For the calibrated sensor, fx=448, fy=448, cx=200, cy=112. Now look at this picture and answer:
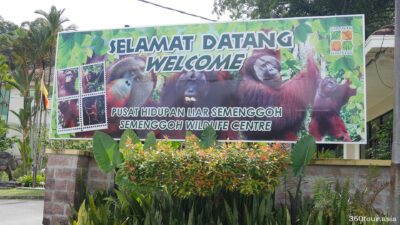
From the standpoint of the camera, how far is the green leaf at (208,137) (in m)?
9.31

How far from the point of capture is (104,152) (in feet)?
29.6

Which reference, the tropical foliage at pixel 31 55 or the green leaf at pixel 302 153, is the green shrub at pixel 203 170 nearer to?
the green leaf at pixel 302 153

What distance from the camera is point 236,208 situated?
7.91 m

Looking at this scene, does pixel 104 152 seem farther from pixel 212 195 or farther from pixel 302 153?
pixel 302 153

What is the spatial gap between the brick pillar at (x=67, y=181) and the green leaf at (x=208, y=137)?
2247mm

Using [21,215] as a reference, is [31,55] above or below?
above

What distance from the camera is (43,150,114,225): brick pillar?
967 cm

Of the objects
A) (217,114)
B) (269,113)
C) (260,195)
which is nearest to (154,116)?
(217,114)

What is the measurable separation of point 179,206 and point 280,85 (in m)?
3.55

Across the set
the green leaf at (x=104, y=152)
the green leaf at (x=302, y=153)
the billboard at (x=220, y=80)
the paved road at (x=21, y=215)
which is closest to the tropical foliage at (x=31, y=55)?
the paved road at (x=21, y=215)

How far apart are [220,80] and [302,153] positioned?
2.77 metres

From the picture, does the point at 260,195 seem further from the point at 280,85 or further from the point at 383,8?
the point at 383,8

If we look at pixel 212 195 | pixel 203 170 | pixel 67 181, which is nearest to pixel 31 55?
pixel 67 181

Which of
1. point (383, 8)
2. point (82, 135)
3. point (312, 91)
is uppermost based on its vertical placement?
point (383, 8)
